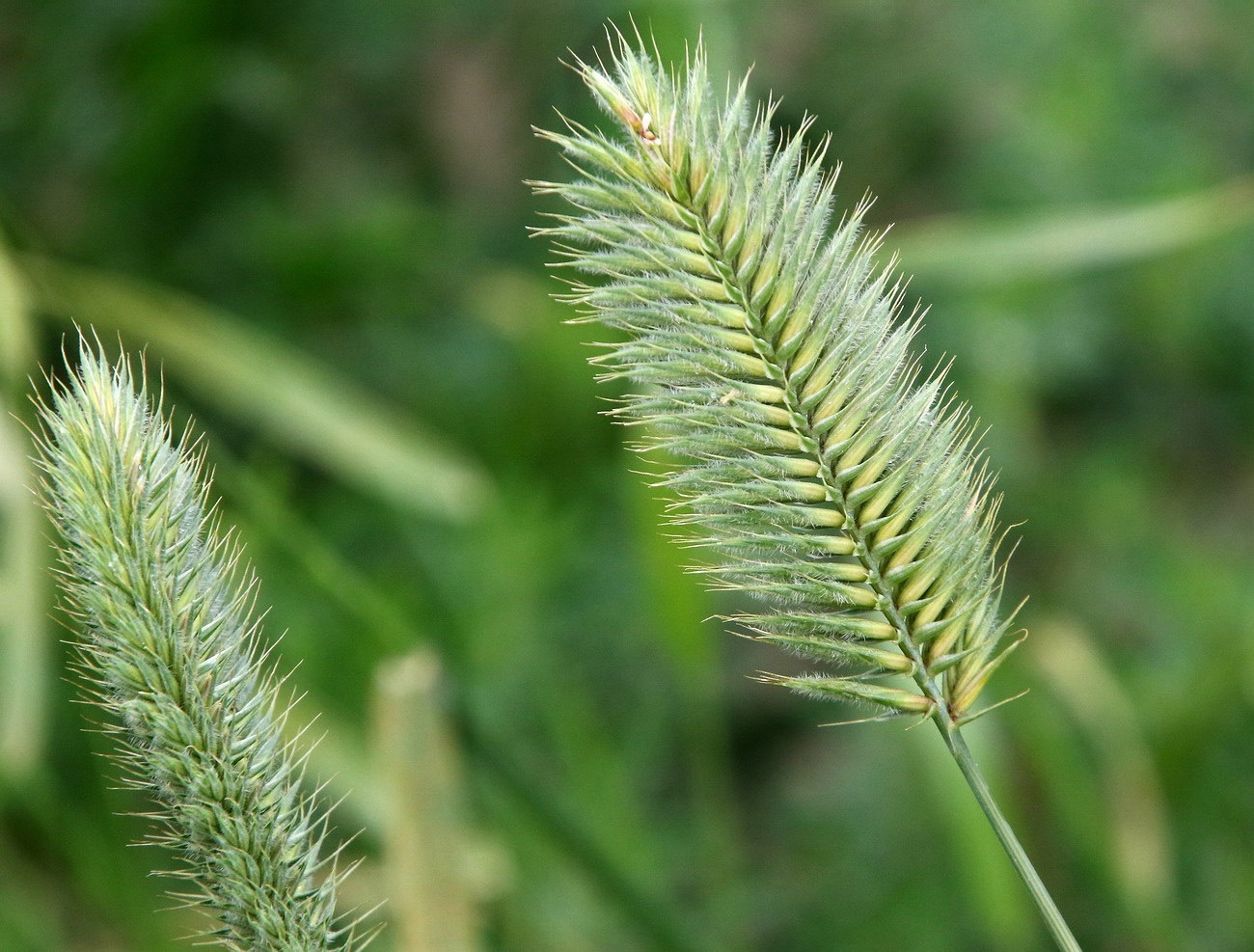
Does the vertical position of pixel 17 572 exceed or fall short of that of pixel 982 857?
it exceeds it

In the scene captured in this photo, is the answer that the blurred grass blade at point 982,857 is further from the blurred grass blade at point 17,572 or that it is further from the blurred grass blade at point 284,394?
the blurred grass blade at point 17,572

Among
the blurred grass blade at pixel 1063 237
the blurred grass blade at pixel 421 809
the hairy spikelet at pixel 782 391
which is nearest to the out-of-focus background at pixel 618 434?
the blurred grass blade at pixel 1063 237

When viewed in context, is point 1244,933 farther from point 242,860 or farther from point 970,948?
point 242,860

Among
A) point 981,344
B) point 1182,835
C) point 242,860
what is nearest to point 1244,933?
point 1182,835

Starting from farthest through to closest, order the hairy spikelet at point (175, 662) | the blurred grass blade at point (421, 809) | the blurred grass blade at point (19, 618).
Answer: the blurred grass blade at point (19, 618) < the blurred grass blade at point (421, 809) < the hairy spikelet at point (175, 662)

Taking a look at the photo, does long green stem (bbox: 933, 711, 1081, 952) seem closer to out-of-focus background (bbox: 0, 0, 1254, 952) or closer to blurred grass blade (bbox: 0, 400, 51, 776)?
out-of-focus background (bbox: 0, 0, 1254, 952)

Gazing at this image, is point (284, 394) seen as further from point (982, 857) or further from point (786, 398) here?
point (786, 398)

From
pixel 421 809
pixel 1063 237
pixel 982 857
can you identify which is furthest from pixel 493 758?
pixel 1063 237
